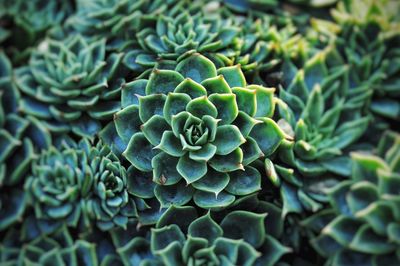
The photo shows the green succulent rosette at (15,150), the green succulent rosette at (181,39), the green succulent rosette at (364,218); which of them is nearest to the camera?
the green succulent rosette at (364,218)

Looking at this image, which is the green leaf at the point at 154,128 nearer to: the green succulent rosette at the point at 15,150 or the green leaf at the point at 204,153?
the green leaf at the point at 204,153

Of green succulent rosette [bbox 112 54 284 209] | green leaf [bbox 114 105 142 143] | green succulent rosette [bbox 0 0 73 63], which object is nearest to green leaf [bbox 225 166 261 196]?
green succulent rosette [bbox 112 54 284 209]

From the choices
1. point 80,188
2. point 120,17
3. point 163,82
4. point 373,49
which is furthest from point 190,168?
point 373,49

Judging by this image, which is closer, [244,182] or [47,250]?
[244,182]

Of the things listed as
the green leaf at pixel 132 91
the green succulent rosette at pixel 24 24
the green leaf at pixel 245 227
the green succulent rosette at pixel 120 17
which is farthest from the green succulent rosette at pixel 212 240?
the green succulent rosette at pixel 24 24

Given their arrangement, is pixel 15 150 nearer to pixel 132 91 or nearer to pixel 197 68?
pixel 132 91

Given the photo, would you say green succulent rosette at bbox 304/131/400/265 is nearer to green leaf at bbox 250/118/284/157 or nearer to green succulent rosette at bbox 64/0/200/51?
green leaf at bbox 250/118/284/157
